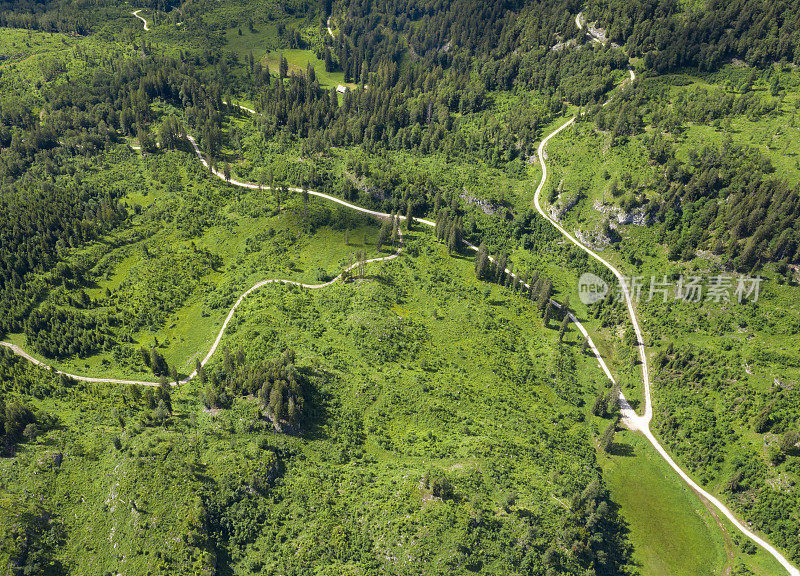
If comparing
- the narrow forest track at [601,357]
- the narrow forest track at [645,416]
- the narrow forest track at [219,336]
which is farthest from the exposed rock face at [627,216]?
the narrow forest track at [219,336]

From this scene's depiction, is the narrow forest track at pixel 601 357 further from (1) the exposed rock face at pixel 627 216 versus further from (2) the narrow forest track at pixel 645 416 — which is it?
(1) the exposed rock face at pixel 627 216

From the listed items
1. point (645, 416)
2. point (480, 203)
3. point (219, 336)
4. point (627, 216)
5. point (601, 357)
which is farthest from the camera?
point (480, 203)

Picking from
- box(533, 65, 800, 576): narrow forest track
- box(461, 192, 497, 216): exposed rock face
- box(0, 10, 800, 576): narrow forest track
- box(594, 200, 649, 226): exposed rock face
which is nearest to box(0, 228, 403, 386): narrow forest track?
box(0, 10, 800, 576): narrow forest track

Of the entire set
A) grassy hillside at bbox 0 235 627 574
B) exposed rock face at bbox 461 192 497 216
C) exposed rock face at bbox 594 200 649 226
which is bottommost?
grassy hillside at bbox 0 235 627 574

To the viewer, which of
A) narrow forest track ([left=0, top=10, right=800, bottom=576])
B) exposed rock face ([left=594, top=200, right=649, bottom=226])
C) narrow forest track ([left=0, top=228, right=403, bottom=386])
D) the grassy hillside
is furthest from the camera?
exposed rock face ([left=594, top=200, right=649, bottom=226])

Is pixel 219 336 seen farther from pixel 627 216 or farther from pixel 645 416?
pixel 627 216

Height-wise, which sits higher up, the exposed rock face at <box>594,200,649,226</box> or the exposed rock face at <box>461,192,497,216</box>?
the exposed rock face at <box>594,200,649,226</box>

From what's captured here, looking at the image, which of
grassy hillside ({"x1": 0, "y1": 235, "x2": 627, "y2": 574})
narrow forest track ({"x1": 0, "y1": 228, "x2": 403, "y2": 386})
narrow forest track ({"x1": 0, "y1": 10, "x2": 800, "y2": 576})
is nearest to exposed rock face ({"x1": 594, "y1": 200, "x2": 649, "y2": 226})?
narrow forest track ({"x1": 0, "y1": 10, "x2": 800, "y2": 576})

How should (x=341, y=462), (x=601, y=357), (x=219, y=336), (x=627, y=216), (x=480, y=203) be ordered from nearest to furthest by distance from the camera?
(x=341, y=462) → (x=219, y=336) → (x=601, y=357) → (x=627, y=216) → (x=480, y=203)

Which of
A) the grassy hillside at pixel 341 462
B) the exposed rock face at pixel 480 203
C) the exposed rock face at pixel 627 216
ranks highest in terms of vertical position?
the exposed rock face at pixel 627 216

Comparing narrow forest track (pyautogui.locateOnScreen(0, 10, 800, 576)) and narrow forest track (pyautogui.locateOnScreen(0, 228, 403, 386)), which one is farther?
narrow forest track (pyautogui.locateOnScreen(0, 228, 403, 386))

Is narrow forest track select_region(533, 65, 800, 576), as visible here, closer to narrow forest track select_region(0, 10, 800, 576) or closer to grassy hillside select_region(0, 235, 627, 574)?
narrow forest track select_region(0, 10, 800, 576)

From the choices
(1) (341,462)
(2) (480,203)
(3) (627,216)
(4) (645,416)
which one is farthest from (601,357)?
(1) (341,462)

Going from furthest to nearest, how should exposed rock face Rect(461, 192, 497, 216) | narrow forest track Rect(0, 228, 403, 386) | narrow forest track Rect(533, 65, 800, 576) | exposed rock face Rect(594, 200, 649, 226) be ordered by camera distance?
exposed rock face Rect(461, 192, 497, 216) → exposed rock face Rect(594, 200, 649, 226) → narrow forest track Rect(0, 228, 403, 386) → narrow forest track Rect(533, 65, 800, 576)
